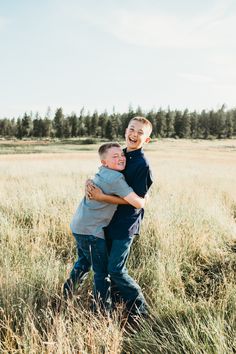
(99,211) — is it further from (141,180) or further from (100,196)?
(141,180)

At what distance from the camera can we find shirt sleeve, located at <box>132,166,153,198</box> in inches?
115

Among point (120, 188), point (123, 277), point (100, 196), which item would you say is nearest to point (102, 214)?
point (100, 196)

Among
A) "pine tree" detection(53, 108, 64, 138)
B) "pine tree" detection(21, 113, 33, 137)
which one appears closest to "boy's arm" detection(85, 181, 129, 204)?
"pine tree" detection(53, 108, 64, 138)

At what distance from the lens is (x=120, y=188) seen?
2.81 metres

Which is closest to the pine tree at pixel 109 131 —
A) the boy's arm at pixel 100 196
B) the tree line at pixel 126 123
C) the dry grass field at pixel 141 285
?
the tree line at pixel 126 123

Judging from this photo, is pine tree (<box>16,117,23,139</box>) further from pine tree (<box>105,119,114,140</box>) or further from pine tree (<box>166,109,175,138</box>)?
pine tree (<box>166,109,175,138</box>)

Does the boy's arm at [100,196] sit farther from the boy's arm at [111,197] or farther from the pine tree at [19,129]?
the pine tree at [19,129]

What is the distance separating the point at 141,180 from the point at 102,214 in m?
0.43

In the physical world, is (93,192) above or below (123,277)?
above

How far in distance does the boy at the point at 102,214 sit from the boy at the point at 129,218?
0.26ft

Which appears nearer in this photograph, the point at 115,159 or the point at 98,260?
the point at 115,159

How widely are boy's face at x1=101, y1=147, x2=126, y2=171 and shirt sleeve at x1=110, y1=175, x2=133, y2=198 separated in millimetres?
134

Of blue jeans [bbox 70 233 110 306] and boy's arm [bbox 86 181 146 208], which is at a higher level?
boy's arm [bbox 86 181 146 208]

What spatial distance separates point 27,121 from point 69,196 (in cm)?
9528
